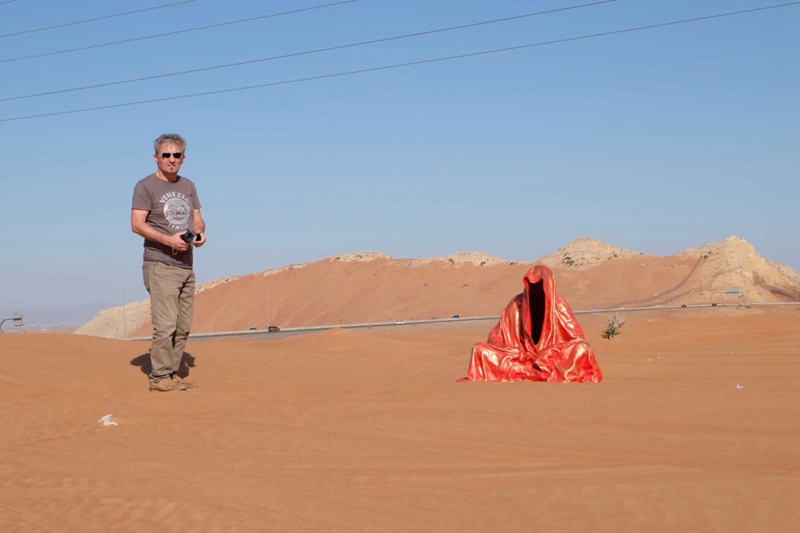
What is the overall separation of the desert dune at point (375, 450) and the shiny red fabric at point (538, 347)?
0.48 metres

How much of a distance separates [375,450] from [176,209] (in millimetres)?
4099

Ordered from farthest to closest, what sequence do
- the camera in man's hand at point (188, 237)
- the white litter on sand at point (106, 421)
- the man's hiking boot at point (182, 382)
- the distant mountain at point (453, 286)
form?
the distant mountain at point (453, 286) → the man's hiking boot at point (182, 382) → the camera in man's hand at point (188, 237) → the white litter on sand at point (106, 421)

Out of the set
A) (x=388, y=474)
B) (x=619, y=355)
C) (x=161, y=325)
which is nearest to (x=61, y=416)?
(x=161, y=325)

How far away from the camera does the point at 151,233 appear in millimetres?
8750

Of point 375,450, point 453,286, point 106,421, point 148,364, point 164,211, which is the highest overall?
point 164,211

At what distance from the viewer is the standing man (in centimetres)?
884

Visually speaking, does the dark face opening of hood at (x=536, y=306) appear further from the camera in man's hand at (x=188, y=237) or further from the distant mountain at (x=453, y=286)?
the distant mountain at (x=453, y=286)

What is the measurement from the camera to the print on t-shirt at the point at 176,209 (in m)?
8.95

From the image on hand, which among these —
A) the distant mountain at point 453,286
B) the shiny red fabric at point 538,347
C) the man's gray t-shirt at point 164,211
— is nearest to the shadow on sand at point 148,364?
the man's gray t-shirt at point 164,211

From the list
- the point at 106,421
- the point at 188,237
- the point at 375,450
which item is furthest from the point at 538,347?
the point at 106,421

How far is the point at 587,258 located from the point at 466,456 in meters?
84.0

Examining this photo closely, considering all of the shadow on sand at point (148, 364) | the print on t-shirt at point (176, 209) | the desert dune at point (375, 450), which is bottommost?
the desert dune at point (375, 450)

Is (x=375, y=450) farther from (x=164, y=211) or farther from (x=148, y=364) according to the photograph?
(x=148, y=364)

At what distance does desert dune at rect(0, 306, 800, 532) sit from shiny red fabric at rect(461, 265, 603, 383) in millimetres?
477
